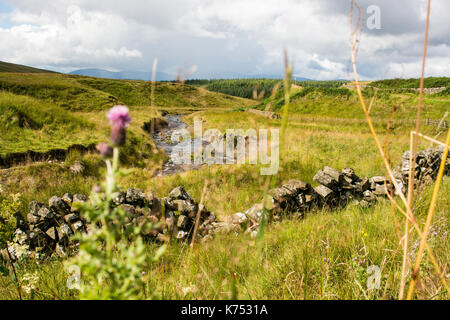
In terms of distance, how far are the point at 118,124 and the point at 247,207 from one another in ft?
21.5

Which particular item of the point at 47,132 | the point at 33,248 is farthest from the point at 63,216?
the point at 47,132

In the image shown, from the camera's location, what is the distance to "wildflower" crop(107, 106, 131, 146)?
0.90 m

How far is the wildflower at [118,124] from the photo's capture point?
2.95 ft

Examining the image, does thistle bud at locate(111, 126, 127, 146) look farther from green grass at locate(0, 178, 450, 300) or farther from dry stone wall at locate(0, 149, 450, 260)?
dry stone wall at locate(0, 149, 450, 260)

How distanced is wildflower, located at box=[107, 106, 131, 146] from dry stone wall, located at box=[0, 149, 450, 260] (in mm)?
2791

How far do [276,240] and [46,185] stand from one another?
26.5ft

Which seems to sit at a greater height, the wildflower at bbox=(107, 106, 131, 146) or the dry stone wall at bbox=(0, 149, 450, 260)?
the wildflower at bbox=(107, 106, 131, 146)

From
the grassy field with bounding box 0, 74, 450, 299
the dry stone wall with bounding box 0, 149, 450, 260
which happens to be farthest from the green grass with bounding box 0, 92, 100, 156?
the dry stone wall with bounding box 0, 149, 450, 260

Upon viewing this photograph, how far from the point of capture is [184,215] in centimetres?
564

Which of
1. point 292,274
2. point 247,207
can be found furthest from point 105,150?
point 247,207

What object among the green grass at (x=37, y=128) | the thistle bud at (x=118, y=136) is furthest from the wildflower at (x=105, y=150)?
the green grass at (x=37, y=128)

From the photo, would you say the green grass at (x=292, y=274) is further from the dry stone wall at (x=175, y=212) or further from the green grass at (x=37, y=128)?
the green grass at (x=37, y=128)
